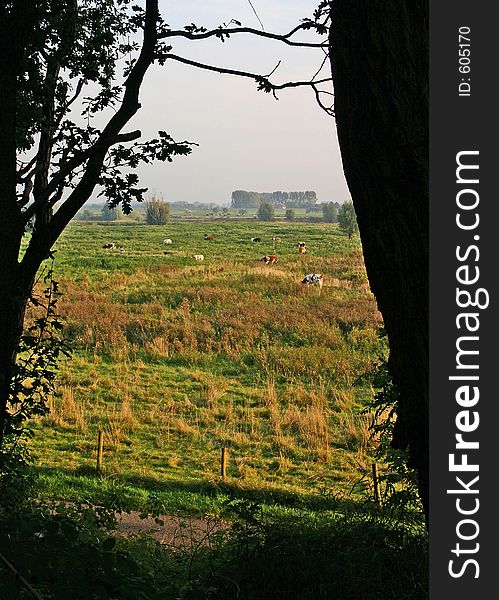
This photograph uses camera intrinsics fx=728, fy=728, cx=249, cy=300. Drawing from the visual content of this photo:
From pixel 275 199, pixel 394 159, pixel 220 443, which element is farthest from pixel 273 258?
pixel 275 199

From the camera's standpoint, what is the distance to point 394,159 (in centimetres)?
284

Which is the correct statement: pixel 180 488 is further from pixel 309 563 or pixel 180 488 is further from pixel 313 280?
pixel 313 280

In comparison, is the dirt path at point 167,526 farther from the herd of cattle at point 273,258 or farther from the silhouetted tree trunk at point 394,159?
the herd of cattle at point 273,258

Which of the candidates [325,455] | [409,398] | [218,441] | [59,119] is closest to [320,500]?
[325,455]

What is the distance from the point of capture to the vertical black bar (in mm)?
2416

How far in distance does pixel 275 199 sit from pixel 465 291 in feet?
550

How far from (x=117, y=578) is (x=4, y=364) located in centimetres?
233

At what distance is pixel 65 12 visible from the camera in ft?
22.3

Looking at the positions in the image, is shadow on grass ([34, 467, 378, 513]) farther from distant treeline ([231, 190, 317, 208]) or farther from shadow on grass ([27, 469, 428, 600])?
distant treeline ([231, 190, 317, 208])

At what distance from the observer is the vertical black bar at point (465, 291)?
2416 mm

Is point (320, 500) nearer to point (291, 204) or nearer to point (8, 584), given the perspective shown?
point (8, 584)

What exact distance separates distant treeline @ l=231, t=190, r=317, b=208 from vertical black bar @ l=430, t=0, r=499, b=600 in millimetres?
163154

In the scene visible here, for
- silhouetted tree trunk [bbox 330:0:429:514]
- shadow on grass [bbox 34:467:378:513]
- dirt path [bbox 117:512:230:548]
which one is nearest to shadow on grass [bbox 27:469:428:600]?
dirt path [bbox 117:512:230:548]

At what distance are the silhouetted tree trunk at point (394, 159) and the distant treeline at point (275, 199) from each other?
163 m
